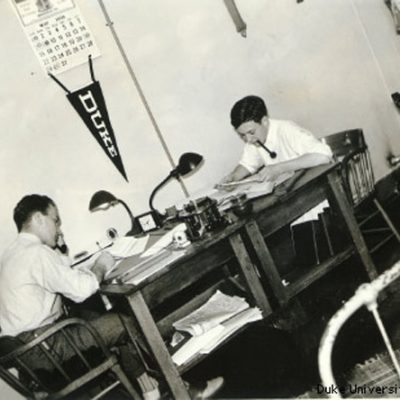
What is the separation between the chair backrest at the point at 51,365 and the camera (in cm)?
215

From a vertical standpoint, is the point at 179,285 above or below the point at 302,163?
below

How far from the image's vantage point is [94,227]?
3.53 metres

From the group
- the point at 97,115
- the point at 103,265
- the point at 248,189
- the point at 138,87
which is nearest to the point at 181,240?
the point at 103,265

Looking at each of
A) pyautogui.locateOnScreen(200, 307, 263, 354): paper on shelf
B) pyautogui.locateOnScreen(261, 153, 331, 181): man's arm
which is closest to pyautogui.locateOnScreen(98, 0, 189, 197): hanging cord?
pyautogui.locateOnScreen(261, 153, 331, 181): man's arm

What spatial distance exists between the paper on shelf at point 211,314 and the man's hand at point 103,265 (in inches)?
19.8

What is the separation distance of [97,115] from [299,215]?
1790 mm

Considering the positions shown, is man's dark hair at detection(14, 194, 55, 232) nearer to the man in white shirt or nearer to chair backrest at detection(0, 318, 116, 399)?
chair backrest at detection(0, 318, 116, 399)

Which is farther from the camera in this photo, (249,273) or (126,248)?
(126,248)

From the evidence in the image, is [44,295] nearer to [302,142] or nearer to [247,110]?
[247,110]

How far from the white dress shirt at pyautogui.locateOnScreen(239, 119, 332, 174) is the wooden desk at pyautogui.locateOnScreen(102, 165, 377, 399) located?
0.87 ft

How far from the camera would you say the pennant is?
3512mm

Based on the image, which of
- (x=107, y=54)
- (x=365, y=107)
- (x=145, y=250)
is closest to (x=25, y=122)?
(x=107, y=54)

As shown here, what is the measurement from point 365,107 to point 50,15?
301 centimetres

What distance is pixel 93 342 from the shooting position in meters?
2.50
